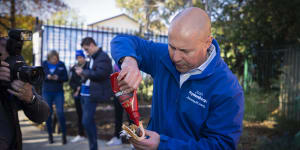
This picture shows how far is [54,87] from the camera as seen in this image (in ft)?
18.6

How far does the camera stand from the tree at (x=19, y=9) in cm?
→ 1243

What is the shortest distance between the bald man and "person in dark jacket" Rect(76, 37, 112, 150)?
2.93 metres

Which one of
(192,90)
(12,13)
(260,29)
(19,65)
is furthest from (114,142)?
(12,13)

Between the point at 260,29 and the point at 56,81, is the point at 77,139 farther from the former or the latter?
the point at 260,29

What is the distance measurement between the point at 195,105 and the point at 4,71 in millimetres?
1543

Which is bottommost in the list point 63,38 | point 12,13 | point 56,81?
point 56,81

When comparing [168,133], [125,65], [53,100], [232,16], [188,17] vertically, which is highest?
[232,16]

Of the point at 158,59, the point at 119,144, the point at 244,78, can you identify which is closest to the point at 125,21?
the point at 244,78

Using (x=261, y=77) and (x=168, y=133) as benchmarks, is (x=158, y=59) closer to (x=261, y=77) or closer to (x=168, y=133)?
(x=168, y=133)

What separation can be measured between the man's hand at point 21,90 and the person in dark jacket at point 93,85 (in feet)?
8.74

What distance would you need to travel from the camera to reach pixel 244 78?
9.19 meters

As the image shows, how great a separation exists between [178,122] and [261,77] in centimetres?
810

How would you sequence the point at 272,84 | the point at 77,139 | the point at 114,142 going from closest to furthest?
the point at 114,142
the point at 77,139
the point at 272,84

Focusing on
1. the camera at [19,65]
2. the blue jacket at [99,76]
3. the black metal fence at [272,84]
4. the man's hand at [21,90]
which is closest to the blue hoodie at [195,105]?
the camera at [19,65]
